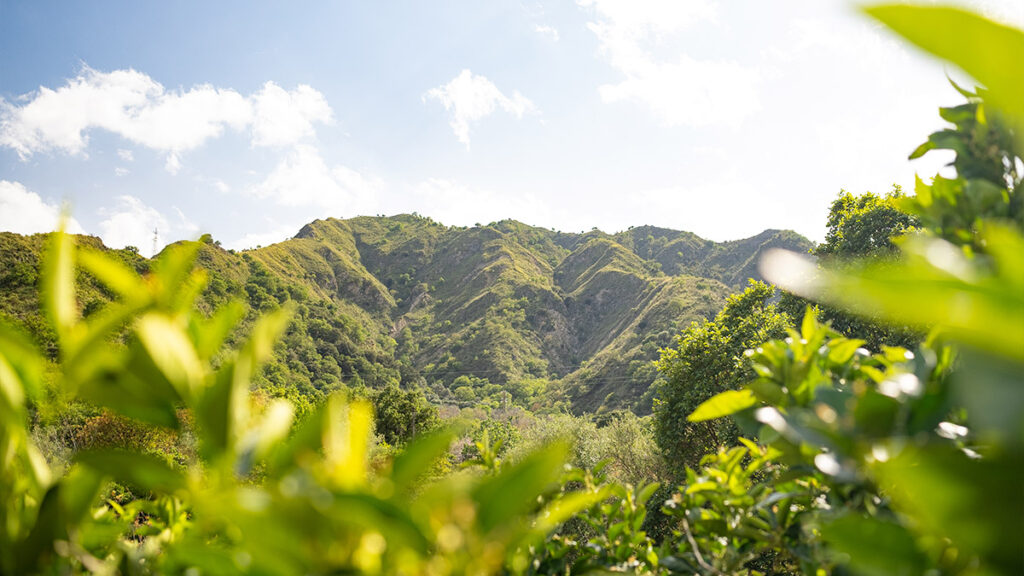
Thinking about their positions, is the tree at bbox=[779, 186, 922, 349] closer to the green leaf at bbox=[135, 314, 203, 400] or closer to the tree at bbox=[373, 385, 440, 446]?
the green leaf at bbox=[135, 314, 203, 400]

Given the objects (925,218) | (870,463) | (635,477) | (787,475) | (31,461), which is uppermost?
(31,461)

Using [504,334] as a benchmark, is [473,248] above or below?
above

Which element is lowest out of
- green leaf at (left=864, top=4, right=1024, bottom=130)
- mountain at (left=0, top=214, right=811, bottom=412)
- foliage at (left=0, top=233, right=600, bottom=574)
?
mountain at (left=0, top=214, right=811, bottom=412)

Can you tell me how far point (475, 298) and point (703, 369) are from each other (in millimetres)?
82615

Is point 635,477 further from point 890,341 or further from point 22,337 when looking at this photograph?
point 22,337

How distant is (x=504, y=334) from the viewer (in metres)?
84.1

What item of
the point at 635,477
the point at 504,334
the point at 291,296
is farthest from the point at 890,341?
the point at 291,296

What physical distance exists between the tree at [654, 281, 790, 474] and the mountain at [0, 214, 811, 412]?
39852 millimetres

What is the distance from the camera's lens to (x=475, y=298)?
95.7m

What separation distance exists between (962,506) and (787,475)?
0.84m

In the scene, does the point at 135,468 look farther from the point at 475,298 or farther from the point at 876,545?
the point at 475,298

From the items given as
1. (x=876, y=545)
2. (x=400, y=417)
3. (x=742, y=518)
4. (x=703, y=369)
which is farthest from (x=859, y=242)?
(x=400, y=417)

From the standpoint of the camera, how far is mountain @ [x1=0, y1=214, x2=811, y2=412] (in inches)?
2458

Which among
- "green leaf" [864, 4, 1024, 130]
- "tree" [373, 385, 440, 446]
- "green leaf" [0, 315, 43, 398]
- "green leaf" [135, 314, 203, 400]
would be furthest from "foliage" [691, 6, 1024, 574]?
"tree" [373, 385, 440, 446]
